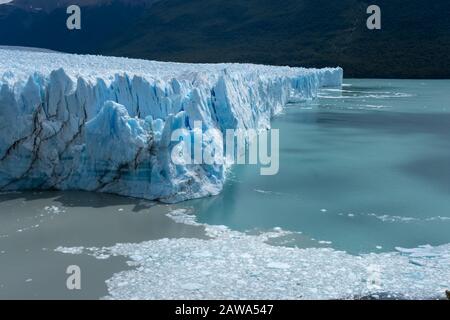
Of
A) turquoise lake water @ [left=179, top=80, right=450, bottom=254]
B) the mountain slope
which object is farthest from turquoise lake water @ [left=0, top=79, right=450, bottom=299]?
the mountain slope

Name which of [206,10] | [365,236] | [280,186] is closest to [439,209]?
[365,236]

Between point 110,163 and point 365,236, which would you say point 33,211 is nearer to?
point 110,163

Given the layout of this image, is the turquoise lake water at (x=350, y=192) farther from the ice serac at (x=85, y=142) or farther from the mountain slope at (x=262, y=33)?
the mountain slope at (x=262, y=33)

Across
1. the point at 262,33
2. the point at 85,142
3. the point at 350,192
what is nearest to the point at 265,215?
the point at 350,192

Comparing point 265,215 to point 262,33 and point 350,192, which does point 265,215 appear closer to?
point 350,192

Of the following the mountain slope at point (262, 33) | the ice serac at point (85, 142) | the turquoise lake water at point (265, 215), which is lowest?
the turquoise lake water at point (265, 215)

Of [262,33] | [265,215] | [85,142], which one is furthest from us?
[262,33]

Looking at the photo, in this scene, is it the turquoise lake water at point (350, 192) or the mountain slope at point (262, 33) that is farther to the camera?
the mountain slope at point (262, 33)

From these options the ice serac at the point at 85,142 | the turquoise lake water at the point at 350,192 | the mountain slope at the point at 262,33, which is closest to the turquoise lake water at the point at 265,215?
the turquoise lake water at the point at 350,192

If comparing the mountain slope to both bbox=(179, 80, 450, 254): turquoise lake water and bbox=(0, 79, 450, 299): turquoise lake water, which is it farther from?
bbox=(0, 79, 450, 299): turquoise lake water
